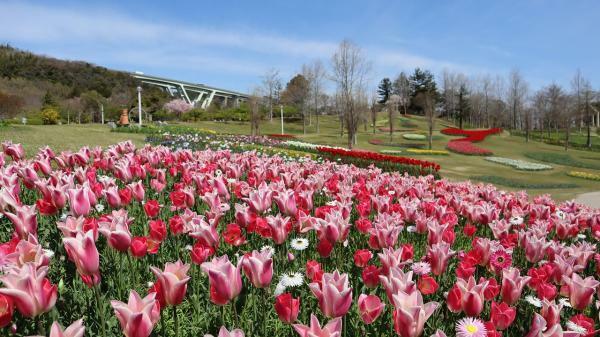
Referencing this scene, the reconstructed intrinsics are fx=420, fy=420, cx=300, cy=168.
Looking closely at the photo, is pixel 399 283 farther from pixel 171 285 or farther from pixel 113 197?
pixel 113 197

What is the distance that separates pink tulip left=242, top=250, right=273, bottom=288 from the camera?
192cm

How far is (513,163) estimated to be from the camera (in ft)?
96.8

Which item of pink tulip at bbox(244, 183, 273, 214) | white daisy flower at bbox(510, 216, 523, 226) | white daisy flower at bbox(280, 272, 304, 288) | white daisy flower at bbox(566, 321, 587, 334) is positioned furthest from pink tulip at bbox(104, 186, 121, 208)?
white daisy flower at bbox(510, 216, 523, 226)

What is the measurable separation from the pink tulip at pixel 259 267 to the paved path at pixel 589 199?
16289 millimetres

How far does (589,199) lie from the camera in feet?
52.5

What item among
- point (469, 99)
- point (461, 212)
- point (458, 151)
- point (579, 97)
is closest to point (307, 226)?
point (461, 212)

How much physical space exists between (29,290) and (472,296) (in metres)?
1.80

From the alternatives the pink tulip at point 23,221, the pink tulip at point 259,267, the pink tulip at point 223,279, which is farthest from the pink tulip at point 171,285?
the pink tulip at point 23,221

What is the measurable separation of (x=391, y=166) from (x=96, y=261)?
14.6 metres

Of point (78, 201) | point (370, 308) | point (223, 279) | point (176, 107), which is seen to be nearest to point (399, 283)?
point (370, 308)

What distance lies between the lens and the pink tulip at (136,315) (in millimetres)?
1446

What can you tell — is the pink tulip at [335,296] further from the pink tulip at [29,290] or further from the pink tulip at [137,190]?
the pink tulip at [137,190]

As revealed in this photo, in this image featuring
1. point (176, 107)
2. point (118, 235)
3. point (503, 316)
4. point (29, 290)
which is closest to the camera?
point (29, 290)

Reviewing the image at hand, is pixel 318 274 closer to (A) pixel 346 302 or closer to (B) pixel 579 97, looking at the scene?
(A) pixel 346 302
